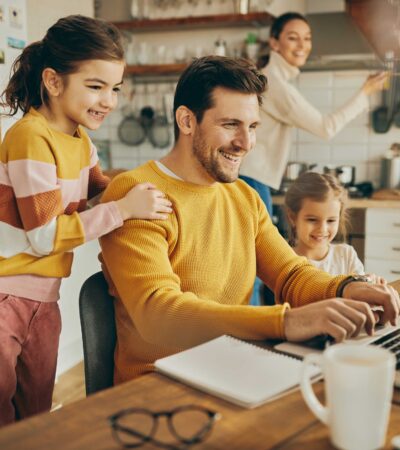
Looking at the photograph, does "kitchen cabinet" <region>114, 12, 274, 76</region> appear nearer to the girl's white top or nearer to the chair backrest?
the girl's white top

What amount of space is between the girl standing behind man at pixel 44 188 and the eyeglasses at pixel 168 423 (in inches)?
26.4

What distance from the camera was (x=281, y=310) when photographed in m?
1.16

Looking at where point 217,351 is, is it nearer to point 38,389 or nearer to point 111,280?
point 111,280

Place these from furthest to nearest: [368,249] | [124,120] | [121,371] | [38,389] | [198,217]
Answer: [124,120] < [368,249] < [38,389] < [198,217] < [121,371]

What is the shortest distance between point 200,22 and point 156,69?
1.38 feet

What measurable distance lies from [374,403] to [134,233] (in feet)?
2.51

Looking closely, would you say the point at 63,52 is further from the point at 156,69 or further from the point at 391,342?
the point at 156,69

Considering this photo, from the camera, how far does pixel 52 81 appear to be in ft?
5.42

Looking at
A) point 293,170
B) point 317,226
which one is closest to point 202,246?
point 317,226

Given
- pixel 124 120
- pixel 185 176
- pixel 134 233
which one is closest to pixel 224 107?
pixel 185 176

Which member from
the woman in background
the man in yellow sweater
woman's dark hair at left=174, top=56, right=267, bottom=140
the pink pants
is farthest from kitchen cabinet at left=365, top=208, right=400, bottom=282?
the pink pants

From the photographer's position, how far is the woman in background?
125 inches

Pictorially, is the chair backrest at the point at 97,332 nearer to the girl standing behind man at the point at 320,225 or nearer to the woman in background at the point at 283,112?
the girl standing behind man at the point at 320,225

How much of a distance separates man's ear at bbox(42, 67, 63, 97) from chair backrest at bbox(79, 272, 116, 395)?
21.0 inches
